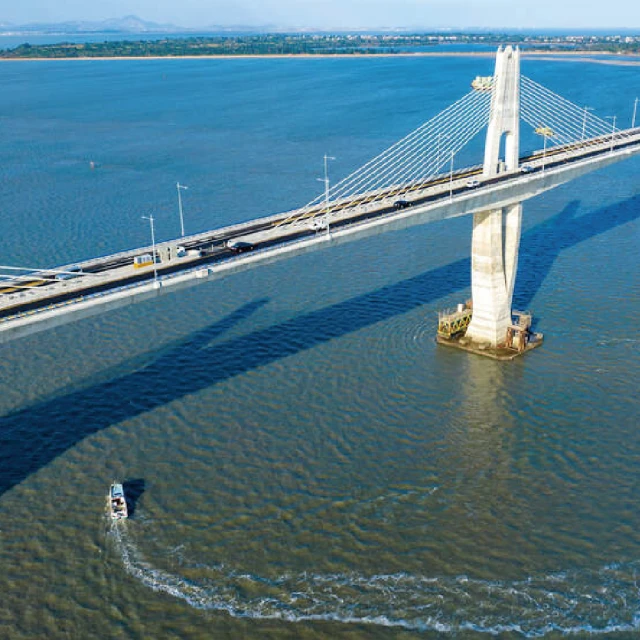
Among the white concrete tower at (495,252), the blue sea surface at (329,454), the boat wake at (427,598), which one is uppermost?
the white concrete tower at (495,252)

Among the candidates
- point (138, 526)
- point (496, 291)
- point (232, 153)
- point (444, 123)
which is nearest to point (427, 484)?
point (138, 526)

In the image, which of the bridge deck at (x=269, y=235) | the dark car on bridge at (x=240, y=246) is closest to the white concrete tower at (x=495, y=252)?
the bridge deck at (x=269, y=235)

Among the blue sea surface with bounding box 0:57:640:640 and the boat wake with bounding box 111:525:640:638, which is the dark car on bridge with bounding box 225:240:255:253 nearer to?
the blue sea surface with bounding box 0:57:640:640

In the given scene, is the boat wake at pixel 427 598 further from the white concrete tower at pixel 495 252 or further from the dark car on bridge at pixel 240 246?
the white concrete tower at pixel 495 252

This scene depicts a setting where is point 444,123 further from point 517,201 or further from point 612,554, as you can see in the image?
point 612,554

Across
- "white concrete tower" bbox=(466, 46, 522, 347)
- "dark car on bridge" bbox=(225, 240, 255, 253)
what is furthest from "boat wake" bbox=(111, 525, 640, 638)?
"white concrete tower" bbox=(466, 46, 522, 347)

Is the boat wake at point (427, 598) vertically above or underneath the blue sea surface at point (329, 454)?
underneath

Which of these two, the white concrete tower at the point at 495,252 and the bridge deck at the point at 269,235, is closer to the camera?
the bridge deck at the point at 269,235

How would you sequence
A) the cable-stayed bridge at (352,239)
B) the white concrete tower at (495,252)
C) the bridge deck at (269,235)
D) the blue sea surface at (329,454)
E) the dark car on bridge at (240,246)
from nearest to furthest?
the blue sea surface at (329,454) → the bridge deck at (269,235) → the cable-stayed bridge at (352,239) → the dark car on bridge at (240,246) → the white concrete tower at (495,252)

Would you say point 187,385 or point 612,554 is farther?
→ point 187,385
